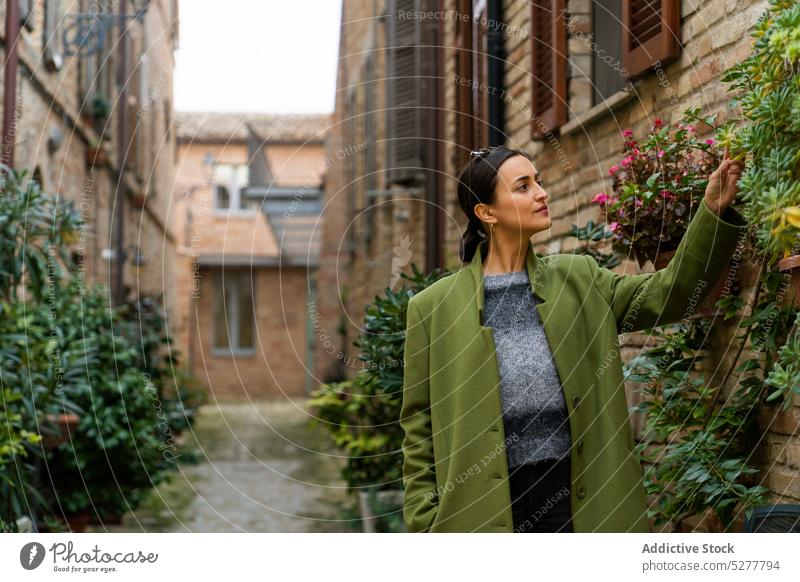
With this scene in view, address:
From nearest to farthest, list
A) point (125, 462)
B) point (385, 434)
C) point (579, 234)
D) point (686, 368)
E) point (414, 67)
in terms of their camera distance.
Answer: point (686, 368), point (579, 234), point (385, 434), point (125, 462), point (414, 67)

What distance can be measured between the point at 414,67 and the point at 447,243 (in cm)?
219

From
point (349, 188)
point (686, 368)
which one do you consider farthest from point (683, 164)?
point (349, 188)

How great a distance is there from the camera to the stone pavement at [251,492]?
25.1ft

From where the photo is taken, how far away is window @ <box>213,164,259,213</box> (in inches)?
941

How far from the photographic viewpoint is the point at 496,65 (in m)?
6.19

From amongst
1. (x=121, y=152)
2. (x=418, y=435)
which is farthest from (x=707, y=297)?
(x=121, y=152)

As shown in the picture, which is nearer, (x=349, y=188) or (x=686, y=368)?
(x=686, y=368)

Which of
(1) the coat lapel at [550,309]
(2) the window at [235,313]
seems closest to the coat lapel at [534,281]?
(1) the coat lapel at [550,309]

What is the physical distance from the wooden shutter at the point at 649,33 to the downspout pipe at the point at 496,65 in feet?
7.20

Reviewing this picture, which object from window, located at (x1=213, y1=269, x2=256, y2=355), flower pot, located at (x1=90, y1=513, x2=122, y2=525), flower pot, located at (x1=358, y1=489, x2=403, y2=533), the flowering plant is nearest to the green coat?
the flowering plant

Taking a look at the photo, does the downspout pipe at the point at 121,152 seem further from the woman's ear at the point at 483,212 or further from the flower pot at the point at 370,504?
the woman's ear at the point at 483,212

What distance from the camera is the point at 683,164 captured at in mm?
2965
